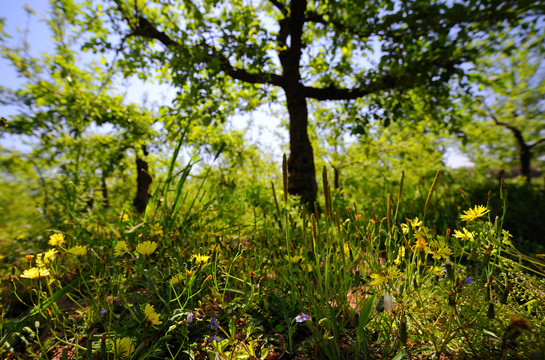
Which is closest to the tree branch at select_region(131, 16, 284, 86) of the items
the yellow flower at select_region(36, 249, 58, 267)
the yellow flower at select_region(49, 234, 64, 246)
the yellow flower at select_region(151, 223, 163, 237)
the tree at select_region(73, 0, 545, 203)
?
the tree at select_region(73, 0, 545, 203)

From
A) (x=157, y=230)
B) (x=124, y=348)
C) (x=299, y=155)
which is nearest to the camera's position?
(x=124, y=348)

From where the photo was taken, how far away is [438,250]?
1.01m

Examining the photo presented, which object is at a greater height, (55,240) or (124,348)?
(55,240)

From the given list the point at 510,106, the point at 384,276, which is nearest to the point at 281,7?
the point at 384,276

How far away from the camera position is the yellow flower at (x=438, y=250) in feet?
3.18

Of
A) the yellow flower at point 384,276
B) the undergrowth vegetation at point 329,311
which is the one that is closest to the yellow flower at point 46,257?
the undergrowth vegetation at point 329,311

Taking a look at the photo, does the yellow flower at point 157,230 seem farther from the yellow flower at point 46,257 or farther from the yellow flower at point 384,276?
the yellow flower at point 384,276

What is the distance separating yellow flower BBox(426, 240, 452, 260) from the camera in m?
0.97

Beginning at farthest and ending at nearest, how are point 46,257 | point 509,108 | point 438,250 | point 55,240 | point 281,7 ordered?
point 509,108 < point 281,7 < point 55,240 < point 46,257 < point 438,250

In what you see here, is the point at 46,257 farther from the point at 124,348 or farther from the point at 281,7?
→ the point at 281,7

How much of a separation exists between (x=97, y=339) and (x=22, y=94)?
4089 millimetres

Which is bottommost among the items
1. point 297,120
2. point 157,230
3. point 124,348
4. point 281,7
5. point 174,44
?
point 124,348

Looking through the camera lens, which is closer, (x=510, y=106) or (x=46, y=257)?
(x=46, y=257)

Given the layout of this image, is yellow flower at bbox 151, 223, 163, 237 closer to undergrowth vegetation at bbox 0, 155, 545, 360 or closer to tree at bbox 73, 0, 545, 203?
undergrowth vegetation at bbox 0, 155, 545, 360
